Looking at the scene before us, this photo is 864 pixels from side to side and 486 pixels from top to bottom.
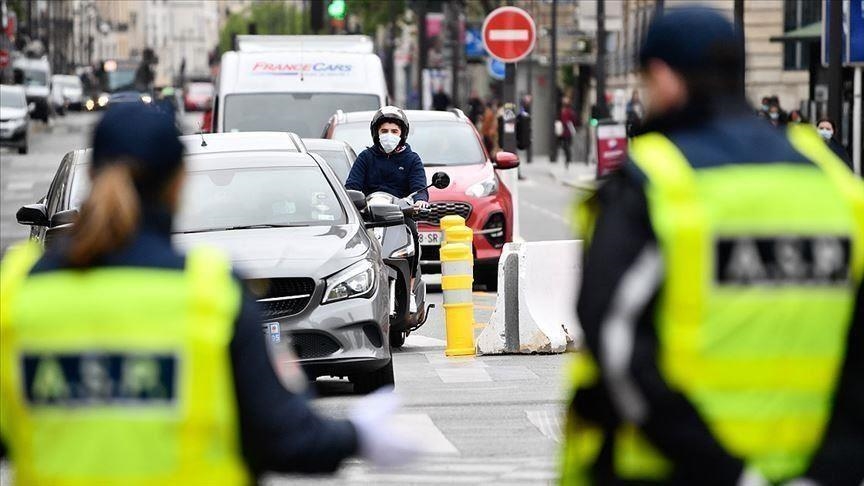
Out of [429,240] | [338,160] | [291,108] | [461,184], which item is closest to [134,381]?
[338,160]

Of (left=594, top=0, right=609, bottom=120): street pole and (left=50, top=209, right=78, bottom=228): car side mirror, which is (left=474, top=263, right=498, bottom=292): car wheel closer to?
(left=50, top=209, right=78, bottom=228): car side mirror

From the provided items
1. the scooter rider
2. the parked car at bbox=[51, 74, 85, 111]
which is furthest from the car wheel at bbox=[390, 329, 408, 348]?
the parked car at bbox=[51, 74, 85, 111]

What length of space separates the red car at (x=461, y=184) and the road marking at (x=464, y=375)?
6511 millimetres

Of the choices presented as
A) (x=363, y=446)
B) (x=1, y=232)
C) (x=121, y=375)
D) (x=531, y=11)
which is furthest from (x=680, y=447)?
(x=531, y=11)

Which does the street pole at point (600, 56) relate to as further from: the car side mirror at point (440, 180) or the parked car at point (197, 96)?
the parked car at point (197, 96)

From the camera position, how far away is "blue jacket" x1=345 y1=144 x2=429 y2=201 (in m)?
16.6

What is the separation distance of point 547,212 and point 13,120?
834 inches

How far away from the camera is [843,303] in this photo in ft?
13.0

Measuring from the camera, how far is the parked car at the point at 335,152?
17.9 metres

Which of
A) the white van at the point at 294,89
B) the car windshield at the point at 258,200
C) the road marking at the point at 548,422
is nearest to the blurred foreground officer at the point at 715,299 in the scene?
the road marking at the point at 548,422

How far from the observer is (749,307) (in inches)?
153

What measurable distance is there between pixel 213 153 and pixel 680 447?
965 cm

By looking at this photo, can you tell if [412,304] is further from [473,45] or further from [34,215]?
[473,45]

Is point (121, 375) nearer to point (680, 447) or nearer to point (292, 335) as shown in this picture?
point (680, 447)
